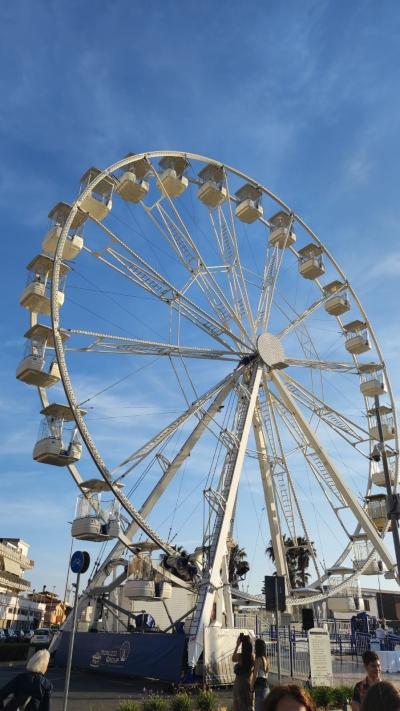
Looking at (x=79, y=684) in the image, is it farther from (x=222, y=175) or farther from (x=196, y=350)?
(x=222, y=175)

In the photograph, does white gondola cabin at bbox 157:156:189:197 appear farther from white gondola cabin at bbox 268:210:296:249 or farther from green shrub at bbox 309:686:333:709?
green shrub at bbox 309:686:333:709

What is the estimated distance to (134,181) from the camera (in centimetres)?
2247

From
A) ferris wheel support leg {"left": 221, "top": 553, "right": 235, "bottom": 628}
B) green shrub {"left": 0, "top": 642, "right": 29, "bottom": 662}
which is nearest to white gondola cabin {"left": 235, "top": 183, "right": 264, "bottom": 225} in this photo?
ferris wheel support leg {"left": 221, "top": 553, "right": 235, "bottom": 628}

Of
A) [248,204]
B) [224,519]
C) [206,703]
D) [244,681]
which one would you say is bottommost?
[206,703]

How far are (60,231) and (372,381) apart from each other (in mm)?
16231

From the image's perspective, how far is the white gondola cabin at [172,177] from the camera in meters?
23.3

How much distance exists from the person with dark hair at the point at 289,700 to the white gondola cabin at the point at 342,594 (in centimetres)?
2376

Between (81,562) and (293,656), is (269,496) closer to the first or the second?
(293,656)

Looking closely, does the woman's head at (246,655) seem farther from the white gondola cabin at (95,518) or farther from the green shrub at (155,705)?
the white gondola cabin at (95,518)

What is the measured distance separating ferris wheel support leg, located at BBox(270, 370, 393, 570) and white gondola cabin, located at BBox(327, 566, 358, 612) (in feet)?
6.94

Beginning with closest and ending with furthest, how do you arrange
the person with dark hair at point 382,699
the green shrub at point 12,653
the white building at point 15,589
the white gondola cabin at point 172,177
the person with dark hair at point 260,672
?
the person with dark hair at point 382,699 < the person with dark hair at point 260,672 < the white gondola cabin at point 172,177 < the green shrub at point 12,653 < the white building at point 15,589

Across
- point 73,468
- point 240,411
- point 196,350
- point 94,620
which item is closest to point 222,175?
point 196,350

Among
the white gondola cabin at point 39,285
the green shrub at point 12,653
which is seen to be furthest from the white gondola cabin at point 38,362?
the green shrub at point 12,653

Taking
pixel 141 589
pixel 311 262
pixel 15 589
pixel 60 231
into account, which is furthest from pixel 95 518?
pixel 15 589
